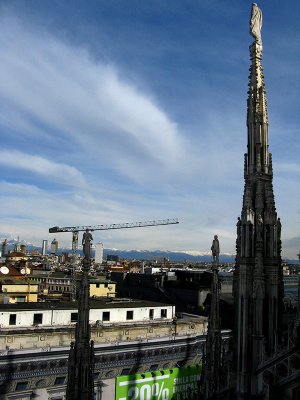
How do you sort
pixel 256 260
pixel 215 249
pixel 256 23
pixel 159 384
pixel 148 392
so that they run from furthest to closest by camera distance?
1. pixel 159 384
2. pixel 148 392
3. pixel 215 249
4. pixel 256 23
5. pixel 256 260

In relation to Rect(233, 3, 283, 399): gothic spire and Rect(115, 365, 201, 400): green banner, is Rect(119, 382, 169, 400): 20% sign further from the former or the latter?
Rect(233, 3, 283, 399): gothic spire

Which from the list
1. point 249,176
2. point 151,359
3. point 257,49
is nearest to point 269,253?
point 249,176

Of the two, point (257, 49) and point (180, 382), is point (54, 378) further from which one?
point (257, 49)

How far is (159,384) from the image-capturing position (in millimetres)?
36000

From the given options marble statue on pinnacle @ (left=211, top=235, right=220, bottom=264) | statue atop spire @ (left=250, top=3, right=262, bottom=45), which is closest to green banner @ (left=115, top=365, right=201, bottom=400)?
marble statue on pinnacle @ (left=211, top=235, right=220, bottom=264)

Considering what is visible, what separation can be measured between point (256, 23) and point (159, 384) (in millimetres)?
30092

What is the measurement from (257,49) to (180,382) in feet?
101

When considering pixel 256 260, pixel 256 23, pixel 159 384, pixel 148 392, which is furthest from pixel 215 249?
pixel 159 384

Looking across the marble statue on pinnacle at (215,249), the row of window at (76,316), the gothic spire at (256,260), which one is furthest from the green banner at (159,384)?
the gothic spire at (256,260)

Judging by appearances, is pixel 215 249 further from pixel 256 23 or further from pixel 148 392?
pixel 148 392

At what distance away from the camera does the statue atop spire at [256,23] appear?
15117 mm

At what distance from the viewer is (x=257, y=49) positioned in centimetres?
1501

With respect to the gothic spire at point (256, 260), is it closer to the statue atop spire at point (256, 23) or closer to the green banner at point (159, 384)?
the statue atop spire at point (256, 23)

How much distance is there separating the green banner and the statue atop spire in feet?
88.3
